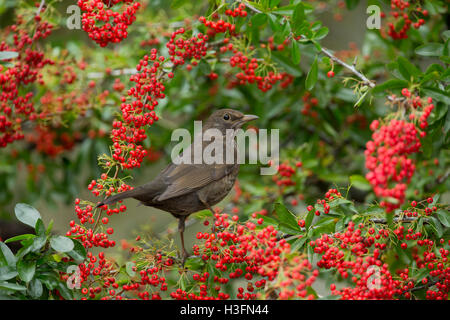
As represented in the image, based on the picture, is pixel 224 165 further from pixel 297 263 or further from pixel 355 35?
pixel 355 35

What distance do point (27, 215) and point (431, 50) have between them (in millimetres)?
2545

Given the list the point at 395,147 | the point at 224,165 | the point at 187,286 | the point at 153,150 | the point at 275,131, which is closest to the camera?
the point at 395,147

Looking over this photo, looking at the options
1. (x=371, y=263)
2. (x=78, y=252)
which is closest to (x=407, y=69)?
(x=371, y=263)

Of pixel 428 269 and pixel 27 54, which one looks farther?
pixel 27 54

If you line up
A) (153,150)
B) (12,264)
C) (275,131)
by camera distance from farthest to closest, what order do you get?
1. (153,150)
2. (275,131)
3. (12,264)

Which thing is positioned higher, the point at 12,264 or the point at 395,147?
the point at 395,147

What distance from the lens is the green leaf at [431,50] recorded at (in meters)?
3.23

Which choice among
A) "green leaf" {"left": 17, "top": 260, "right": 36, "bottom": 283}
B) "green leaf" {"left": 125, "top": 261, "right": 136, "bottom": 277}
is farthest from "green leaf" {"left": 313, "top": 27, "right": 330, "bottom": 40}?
"green leaf" {"left": 17, "top": 260, "right": 36, "bottom": 283}

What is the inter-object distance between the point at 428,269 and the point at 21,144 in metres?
4.20

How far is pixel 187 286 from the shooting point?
3098 mm

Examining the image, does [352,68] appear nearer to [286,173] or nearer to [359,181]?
[359,181]

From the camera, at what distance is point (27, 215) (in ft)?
9.53

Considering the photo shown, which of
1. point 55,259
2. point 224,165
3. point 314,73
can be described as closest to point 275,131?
point 224,165

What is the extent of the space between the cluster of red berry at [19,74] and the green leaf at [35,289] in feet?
4.46
